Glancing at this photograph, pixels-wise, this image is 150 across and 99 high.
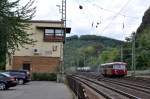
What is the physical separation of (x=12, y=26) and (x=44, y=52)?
7109 cm

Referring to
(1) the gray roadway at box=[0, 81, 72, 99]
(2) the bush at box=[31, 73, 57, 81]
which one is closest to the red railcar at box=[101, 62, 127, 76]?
(2) the bush at box=[31, 73, 57, 81]

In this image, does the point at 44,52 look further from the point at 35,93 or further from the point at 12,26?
the point at 12,26

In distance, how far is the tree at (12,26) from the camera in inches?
758

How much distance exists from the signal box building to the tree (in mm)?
68071

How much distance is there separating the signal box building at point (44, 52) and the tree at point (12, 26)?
223 feet

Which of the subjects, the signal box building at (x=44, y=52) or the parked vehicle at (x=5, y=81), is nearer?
the parked vehicle at (x=5, y=81)

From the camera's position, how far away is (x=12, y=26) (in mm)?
20109

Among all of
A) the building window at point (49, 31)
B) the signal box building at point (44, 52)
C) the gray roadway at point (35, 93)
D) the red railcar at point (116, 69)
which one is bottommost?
the gray roadway at point (35, 93)

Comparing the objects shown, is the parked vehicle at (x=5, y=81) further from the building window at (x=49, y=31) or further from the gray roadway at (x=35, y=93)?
the building window at (x=49, y=31)

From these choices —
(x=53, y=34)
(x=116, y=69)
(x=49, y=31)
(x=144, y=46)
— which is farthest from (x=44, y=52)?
(x=144, y=46)

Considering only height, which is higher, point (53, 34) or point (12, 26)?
point (53, 34)

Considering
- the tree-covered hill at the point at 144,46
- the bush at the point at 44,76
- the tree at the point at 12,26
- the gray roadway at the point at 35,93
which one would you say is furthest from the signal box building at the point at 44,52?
the tree at the point at 12,26

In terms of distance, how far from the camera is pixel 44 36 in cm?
9138

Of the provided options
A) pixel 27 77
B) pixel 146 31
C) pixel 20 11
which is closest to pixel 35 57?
pixel 27 77
